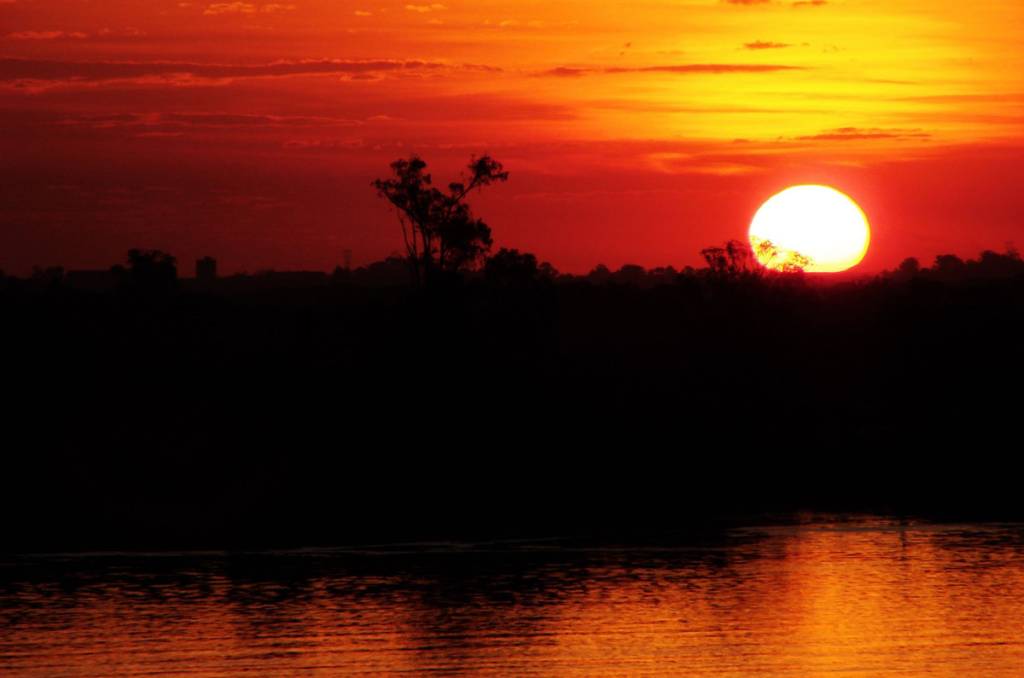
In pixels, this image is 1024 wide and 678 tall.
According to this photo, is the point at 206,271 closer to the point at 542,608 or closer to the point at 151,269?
the point at 151,269

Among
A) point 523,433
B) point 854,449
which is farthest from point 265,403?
point 854,449

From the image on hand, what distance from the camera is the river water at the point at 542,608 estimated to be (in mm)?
20844

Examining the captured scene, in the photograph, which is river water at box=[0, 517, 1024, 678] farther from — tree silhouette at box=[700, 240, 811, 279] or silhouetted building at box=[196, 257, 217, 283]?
silhouetted building at box=[196, 257, 217, 283]

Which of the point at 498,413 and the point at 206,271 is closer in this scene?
the point at 498,413

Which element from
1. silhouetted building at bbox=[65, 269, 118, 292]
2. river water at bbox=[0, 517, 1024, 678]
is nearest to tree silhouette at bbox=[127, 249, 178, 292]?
silhouetted building at bbox=[65, 269, 118, 292]

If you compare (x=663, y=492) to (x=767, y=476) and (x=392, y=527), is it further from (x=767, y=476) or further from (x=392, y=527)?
(x=392, y=527)

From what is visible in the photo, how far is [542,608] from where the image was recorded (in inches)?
986

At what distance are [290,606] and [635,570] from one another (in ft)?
20.8

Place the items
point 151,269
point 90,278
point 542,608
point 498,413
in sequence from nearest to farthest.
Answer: point 542,608 < point 498,413 < point 151,269 < point 90,278

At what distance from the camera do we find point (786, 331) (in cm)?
5869

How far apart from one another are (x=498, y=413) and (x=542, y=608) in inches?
969

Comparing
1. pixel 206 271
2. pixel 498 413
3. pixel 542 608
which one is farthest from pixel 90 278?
pixel 542 608

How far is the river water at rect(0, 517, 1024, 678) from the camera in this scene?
20.8 meters

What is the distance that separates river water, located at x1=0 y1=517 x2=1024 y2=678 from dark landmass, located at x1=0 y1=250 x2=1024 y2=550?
3.93 meters
